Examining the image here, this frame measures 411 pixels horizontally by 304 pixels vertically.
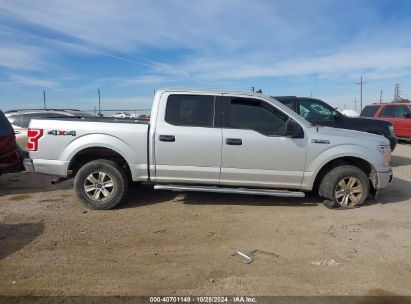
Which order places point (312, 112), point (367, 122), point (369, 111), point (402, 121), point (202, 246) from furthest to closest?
1. point (369, 111)
2. point (402, 121)
3. point (367, 122)
4. point (312, 112)
5. point (202, 246)

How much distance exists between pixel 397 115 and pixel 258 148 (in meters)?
12.3

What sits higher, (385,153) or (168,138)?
(168,138)

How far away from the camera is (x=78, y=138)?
6.02 meters

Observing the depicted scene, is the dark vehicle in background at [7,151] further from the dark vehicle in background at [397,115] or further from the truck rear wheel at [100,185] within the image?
the dark vehicle in background at [397,115]

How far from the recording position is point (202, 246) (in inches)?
181

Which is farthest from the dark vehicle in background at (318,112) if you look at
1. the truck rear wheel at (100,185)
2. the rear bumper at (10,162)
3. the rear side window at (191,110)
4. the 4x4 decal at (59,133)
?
the rear bumper at (10,162)

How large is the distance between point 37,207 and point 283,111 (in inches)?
173

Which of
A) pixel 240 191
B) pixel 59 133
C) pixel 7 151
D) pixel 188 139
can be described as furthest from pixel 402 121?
pixel 7 151

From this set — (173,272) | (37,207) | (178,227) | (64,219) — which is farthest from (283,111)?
(37,207)

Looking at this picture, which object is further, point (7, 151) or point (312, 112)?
point (312, 112)

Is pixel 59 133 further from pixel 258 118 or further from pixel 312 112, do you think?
pixel 312 112

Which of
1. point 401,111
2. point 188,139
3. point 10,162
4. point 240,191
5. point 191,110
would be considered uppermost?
point 401,111

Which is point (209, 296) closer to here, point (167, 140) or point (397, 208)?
point (167, 140)

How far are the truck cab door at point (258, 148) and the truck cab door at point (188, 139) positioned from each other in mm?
162
